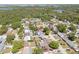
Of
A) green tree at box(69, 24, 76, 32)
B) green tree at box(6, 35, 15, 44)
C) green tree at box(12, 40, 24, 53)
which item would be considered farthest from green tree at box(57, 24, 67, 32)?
green tree at box(6, 35, 15, 44)

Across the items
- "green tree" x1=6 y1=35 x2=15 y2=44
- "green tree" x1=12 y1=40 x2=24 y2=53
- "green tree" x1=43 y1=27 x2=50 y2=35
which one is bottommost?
"green tree" x1=12 y1=40 x2=24 y2=53

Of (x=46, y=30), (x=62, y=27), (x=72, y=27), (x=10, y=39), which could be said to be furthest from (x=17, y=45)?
(x=72, y=27)

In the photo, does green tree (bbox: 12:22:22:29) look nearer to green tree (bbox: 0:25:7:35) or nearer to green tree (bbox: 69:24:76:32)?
green tree (bbox: 0:25:7:35)

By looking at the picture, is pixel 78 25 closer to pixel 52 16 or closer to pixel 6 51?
pixel 52 16

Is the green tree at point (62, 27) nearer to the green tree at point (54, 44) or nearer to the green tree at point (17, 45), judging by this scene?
the green tree at point (54, 44)

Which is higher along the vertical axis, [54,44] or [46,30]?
[46,30]

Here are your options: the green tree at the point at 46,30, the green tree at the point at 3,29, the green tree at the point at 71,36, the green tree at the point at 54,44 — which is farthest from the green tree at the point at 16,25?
the green tree at the point at 71,36

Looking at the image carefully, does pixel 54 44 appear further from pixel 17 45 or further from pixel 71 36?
pixel 17 45

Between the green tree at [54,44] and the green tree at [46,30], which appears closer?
the green tree at [54,44]
